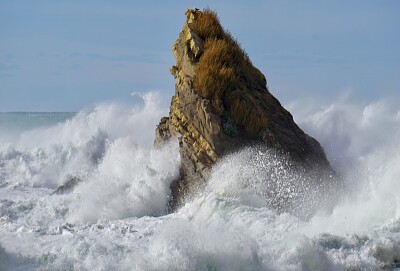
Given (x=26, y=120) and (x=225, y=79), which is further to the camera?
(x=26, y=120)

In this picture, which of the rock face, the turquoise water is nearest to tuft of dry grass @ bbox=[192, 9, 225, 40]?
the rock face

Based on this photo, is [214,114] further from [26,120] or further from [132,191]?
[26,120]

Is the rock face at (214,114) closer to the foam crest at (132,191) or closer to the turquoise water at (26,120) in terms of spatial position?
the foam crest at (132,191)

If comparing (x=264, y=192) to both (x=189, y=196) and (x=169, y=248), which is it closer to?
(x=189, y=196)

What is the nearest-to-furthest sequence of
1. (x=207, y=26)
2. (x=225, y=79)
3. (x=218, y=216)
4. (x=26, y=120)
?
(x=218, y=216) < (x=225, y=79) < (x=207, y=26) < (x=26, y=120)

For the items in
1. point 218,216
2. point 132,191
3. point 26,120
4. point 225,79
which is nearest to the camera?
point 218,216

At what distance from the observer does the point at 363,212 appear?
12.7m

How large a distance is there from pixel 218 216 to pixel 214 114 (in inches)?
95.8

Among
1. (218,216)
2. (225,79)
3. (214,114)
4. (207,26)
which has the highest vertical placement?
(207,26)

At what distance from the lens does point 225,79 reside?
14.6 m

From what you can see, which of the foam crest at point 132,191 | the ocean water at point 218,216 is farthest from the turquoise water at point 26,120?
the foam crest at point 132,191

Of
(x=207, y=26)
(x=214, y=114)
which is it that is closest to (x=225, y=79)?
(x=214, y=114)

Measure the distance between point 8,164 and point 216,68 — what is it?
498 inches

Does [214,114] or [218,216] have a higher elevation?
[214,114]
